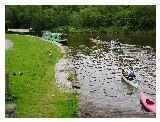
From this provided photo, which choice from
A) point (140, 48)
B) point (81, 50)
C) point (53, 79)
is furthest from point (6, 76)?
point (140, 48)

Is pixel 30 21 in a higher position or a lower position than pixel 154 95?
higher

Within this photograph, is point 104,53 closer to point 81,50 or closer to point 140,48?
point 81,50

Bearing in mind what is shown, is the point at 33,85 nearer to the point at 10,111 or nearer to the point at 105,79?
the point at 10,111

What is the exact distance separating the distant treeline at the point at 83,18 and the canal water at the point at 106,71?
16 centimetres

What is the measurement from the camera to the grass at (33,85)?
8734mm

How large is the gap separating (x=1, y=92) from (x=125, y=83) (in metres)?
2.30

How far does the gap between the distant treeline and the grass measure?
0.29m

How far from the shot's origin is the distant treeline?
8961 mm

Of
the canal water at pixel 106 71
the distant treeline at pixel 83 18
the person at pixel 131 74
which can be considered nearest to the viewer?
the distant treeline at pixel 83 18

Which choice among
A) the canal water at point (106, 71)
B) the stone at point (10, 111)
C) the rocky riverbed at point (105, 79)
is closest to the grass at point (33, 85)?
the stone at point (10, 111)

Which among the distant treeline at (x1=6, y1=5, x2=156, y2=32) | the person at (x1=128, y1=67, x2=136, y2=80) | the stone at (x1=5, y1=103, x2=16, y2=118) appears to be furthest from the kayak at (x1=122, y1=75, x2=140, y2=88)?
the stone at (x1=5, y1=103, x2=16, y2=118)

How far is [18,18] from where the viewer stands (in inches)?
361

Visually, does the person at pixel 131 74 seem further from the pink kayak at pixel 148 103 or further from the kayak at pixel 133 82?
the pink kayak at pixel 148 103

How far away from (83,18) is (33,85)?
4.30 ft
